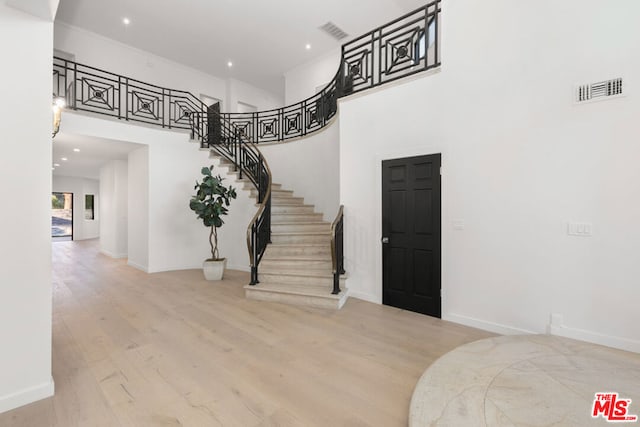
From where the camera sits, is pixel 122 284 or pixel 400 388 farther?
pixel 122 284

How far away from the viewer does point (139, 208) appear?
6.89 metres

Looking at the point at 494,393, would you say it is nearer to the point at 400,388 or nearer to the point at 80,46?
the point at 400,388

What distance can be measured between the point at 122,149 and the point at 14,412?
6299mm

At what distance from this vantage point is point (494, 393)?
1.99 m

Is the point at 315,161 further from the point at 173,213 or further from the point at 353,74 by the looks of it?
the point at 173,213

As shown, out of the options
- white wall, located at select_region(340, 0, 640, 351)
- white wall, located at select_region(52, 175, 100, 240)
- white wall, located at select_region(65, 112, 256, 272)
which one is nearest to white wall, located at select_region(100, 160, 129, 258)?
white wall, located at select_region(65, 112, 256, 272)

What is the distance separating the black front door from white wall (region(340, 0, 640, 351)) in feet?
0.52

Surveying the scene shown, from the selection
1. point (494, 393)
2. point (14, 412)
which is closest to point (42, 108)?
point (14, 412)

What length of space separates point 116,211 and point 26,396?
797 centimetres

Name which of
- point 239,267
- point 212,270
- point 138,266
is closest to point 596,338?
point 212,270

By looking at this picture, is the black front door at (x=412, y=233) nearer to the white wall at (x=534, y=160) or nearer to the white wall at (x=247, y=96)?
the white wall at (x=534, y=160)

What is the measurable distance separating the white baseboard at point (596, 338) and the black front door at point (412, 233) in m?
1.21

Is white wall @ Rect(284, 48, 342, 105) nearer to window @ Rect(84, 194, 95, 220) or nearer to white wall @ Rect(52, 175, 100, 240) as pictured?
white wall @ Rect(52, 175, 100, 240)

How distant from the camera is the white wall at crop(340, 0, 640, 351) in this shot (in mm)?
2705
